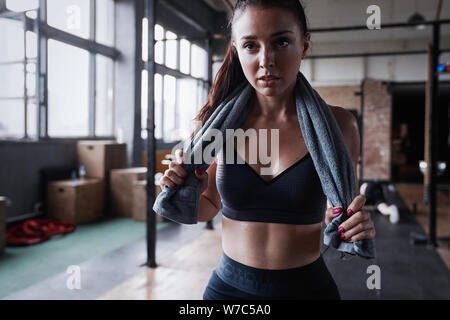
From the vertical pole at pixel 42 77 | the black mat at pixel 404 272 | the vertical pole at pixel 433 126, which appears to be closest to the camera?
the black mat at pixel 404 272

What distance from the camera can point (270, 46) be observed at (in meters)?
0.75

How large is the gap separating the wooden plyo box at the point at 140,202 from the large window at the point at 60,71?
4.15 ft

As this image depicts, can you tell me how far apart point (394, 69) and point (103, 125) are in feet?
22.8

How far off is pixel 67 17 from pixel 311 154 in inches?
179

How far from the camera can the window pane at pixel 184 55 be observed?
8.02m

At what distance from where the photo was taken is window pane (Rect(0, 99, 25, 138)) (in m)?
3.97

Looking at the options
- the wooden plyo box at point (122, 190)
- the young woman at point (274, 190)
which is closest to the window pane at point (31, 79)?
the wooden plyo box at point (122, 190)

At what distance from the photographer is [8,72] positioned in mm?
3932

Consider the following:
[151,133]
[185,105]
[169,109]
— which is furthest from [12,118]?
[185,105]

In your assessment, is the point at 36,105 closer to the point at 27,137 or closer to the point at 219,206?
the point at 27,137

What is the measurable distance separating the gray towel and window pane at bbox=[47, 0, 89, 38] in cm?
385

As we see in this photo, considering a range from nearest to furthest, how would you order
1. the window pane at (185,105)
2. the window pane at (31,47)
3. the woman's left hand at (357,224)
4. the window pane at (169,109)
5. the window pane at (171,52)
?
1. the woman's left hand at (357,224)
2. the window pane at (31,47)
3. the window pane at (171,52)
4. the window pane at (169,109)
5. the window pane at (185,105)

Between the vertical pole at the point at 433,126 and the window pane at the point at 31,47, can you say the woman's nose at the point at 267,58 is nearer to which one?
the vertical pole at the point at 433,126

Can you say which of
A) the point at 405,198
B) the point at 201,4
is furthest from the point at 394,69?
the point at 201,4
